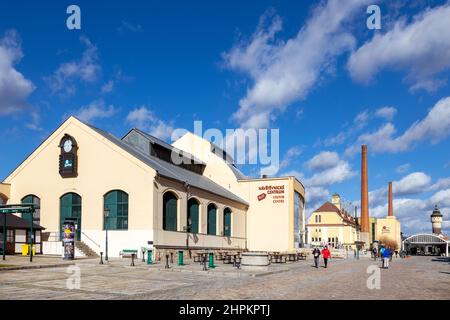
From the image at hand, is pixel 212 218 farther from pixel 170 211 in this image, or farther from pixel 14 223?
pixel 14 223

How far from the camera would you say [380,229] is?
141 meters

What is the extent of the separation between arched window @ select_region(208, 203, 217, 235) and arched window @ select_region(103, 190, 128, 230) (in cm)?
1156

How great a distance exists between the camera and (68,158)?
3991 centimetres

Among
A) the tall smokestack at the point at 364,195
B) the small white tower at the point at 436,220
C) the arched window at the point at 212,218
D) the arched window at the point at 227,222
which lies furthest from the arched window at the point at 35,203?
the small white tower at the point at 436,220

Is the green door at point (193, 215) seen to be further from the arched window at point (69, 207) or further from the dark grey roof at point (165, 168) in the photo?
the arched window at point (69, 207)

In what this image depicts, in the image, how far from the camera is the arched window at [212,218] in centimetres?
4722

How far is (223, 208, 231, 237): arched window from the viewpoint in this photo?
5101cm

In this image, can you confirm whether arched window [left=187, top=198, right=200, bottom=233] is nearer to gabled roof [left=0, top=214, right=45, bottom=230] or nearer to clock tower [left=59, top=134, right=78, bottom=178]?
clock tower [left=59, top=134, right=78, bottom=178]

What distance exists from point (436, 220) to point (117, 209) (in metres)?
126

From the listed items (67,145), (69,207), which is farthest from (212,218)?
(67,145)
